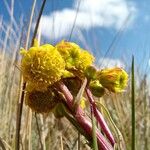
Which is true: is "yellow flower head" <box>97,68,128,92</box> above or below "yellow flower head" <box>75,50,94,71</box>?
below

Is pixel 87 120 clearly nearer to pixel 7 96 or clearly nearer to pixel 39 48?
pixel 39 48

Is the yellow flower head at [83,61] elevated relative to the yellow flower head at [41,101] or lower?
elevated

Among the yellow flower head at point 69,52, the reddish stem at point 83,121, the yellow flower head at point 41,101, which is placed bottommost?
the reddish stem at point 83,121
